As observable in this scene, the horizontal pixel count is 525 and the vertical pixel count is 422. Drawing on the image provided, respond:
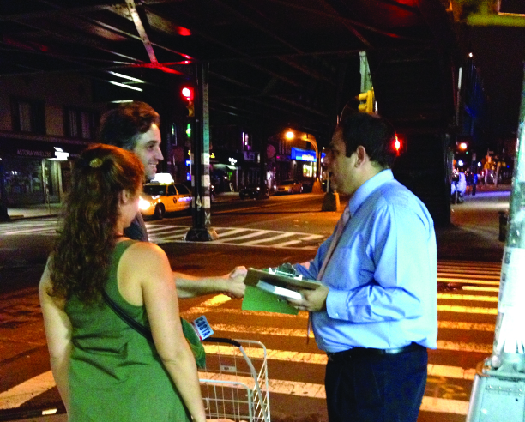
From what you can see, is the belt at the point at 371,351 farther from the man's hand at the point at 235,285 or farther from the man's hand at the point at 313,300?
the man's hand at the point at 235,285

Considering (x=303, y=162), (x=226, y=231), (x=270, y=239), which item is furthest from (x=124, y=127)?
(x=303, y=162)

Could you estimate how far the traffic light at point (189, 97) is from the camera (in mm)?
14570

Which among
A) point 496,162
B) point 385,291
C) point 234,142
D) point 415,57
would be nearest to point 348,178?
point 385,291

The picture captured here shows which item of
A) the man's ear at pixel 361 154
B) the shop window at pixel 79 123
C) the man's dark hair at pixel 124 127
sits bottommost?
the man's ear at pixel 361 154

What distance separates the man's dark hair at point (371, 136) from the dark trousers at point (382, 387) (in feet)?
2.98

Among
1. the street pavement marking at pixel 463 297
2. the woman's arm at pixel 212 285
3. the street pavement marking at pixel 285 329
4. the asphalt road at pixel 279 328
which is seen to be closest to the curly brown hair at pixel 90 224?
the woman's arm at pixel 212 285

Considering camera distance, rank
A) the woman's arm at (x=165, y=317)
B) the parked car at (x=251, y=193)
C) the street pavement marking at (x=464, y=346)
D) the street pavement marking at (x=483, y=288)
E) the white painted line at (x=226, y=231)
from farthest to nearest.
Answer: the parked car at (x=251, y=193) < the white painted line at (x=226, y=231) < the street pavement marking at (x=483, y=288) < the street pavement marking at (x=464, y=346) < the woman's arm at (x=165, y=317)

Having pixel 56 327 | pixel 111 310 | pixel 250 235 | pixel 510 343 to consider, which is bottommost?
pixel 250 235

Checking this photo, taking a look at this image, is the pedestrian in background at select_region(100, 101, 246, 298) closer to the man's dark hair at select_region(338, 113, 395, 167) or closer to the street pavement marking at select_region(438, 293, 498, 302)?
the man's dark hair at select_region(338, 113, 395, 167)

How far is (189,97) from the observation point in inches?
577

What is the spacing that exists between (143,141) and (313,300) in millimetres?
1276

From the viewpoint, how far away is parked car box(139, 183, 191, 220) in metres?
23.8

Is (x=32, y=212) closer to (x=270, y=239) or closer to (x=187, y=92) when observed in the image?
(x=187, y=92)

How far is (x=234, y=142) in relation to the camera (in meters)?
55.4
